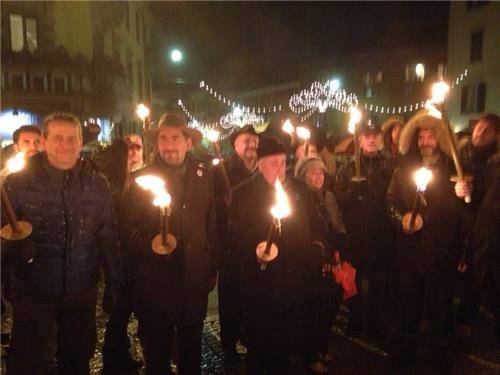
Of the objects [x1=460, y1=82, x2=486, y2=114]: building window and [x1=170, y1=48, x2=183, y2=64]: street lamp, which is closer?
[x1=170, y1=48, x2=183, y2=64]: street lamp

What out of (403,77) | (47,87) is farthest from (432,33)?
(47,87)

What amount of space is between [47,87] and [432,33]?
2880 centimetres

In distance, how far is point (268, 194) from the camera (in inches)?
150

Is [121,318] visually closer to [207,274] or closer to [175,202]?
[207,274]

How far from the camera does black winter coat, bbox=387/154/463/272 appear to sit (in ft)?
14.4

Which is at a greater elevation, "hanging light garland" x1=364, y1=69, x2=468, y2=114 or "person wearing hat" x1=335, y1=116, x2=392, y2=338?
"hanging light garland" x1=364, y1=69, x2=468, y2=114

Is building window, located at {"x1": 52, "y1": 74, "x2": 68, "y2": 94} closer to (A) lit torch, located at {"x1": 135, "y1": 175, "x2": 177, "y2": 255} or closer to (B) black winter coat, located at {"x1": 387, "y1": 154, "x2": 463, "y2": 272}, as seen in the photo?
(A) lit torch, located at {"x1": 135, "y1": 175, "x2": 177, "y2": 255}

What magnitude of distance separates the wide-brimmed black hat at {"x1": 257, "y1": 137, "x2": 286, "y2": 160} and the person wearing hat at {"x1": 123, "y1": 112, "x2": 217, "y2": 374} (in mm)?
552

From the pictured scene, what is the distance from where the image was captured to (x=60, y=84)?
2262 centimetres

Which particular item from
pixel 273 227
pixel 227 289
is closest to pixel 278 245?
pixel 273 227

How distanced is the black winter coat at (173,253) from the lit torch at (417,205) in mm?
1791

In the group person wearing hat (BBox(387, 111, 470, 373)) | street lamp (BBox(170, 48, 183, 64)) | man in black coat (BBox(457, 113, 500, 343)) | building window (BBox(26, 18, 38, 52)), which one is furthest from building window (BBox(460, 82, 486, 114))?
person wearing hat (BBox(387, 111, 470, 373))

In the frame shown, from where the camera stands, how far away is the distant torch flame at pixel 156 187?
3098 millimetres

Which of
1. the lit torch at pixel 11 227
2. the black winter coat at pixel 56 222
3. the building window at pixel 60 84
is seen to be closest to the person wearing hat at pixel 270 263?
the black winter coat at pixel 56 222
